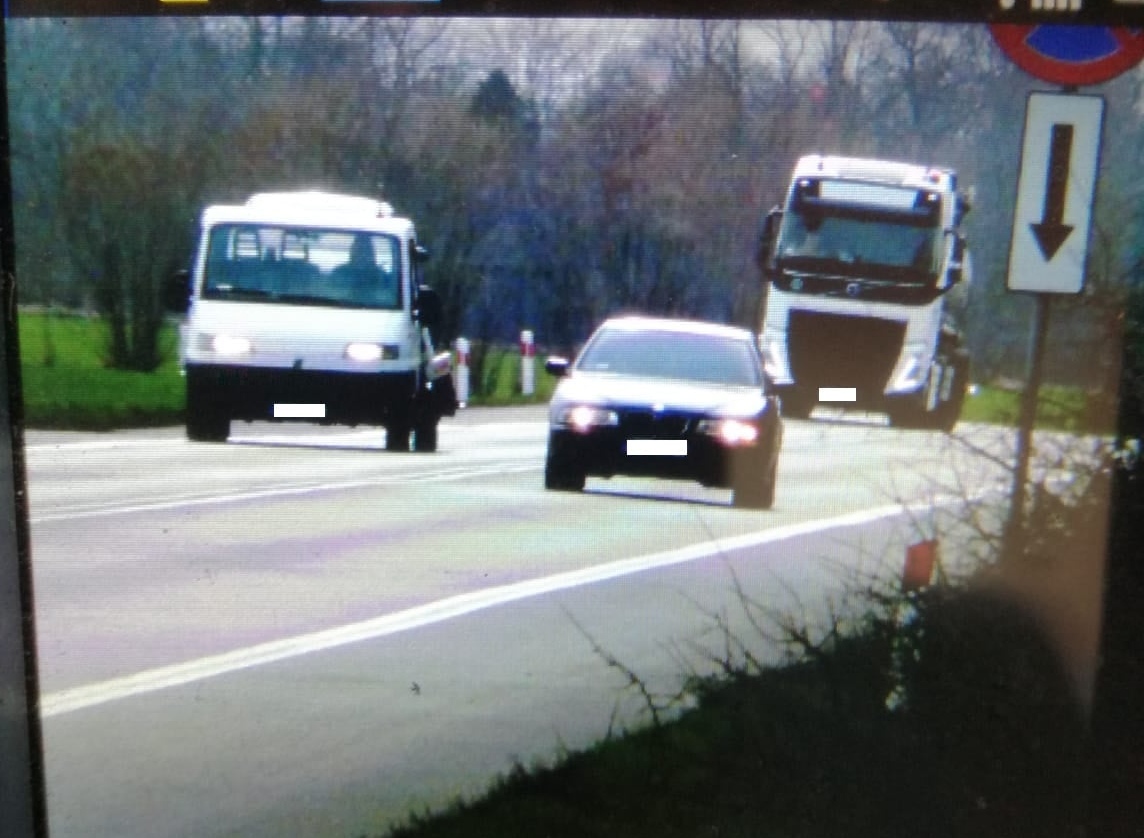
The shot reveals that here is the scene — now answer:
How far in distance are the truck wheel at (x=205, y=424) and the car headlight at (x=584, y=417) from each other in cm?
60

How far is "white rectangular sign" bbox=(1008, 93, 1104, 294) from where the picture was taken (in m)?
3.88

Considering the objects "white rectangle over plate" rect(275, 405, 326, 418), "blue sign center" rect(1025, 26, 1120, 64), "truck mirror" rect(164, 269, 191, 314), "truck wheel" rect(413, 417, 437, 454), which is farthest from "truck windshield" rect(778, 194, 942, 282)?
"truck mirror" rect(164, 269, 191, 314)

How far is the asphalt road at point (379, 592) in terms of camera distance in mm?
4047

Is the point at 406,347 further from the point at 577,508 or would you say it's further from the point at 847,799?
the point at 847,799

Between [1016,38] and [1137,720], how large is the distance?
3.55 ft

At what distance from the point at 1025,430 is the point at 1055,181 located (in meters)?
0.41

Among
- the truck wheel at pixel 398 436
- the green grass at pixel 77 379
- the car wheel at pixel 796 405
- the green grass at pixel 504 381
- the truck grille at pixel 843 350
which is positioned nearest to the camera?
the truck grille at pixel 843 350

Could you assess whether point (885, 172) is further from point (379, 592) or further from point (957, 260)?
point (379, 592)

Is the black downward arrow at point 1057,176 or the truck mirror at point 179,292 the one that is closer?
the black downward arrow at point 1057,176

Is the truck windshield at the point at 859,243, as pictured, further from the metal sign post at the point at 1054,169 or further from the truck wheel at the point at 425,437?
the truck wheel at the point at 425,437

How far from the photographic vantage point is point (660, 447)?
396cm

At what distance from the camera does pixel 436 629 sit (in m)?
4.07

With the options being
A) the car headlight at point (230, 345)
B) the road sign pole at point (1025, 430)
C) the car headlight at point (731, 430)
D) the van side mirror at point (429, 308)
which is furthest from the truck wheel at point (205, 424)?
the road sign pole at point (1025, 430)

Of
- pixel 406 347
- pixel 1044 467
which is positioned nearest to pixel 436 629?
pixel 406 347
